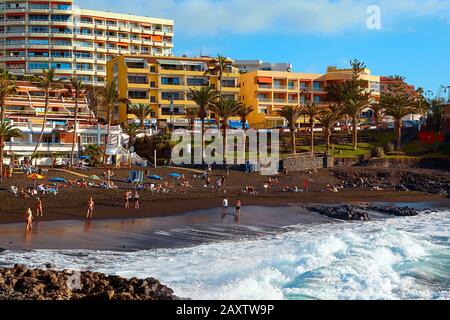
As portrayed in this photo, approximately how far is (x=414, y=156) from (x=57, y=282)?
60.0 meters

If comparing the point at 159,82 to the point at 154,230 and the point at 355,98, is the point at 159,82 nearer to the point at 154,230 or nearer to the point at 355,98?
the point at 355,98

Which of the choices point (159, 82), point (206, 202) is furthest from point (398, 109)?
point (206, 202)

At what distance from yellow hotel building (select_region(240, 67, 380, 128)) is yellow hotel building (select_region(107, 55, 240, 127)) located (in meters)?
5.68

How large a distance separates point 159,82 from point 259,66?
3166cm

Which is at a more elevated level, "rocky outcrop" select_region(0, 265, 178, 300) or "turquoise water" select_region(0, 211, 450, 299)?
"rocky outcrop" select_region(0, 265, 178, 300)

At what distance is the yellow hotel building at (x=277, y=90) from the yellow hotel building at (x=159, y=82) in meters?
5.68

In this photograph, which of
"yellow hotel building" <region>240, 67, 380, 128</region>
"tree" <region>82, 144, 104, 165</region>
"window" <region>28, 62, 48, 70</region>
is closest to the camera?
"tree" <region>82, 144, 104, 165</region>

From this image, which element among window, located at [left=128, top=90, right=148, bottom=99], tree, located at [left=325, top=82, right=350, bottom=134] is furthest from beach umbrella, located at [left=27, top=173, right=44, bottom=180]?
tree, located at [left=325, top=82, right=350, bottom=134]

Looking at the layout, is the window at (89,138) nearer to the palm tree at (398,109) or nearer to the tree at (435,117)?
the palm tree at (398,109)

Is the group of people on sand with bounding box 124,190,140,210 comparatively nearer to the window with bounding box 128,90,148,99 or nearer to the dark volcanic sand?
the dark volcanic sand

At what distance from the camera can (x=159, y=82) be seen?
270ft

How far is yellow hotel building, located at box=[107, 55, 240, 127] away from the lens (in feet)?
268

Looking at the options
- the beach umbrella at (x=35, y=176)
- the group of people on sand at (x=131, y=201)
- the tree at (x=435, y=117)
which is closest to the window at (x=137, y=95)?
the tree at (x=435, y=117)
